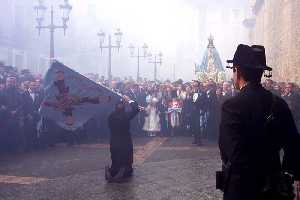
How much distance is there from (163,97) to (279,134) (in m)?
14.0

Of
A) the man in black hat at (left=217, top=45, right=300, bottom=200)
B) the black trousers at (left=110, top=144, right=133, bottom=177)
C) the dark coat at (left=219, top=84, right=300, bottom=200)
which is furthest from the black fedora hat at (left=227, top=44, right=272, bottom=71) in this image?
the black trousers at (left=110, top=144, right=133, bottom=177)

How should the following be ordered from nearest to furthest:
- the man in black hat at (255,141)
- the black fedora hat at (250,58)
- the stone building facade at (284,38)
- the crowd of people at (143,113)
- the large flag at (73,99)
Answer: the man in black hat at (255,141) < the black fedora hat at (250,58) < the large flag at (73,99) < the crowd of people at (143,113) < the stone building facade at (284,38)

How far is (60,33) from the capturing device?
190 feet

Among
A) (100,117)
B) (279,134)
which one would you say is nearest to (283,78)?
(100,117)

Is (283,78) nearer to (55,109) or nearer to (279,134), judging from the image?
(55,109)

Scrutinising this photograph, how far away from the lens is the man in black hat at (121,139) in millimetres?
9156

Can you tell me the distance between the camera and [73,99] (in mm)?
9727

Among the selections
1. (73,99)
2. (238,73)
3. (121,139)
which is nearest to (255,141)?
(238,73)

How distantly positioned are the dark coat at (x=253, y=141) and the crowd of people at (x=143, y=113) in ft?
33.9

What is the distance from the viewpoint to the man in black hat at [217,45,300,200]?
131 inches

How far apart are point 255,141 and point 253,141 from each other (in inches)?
0.6

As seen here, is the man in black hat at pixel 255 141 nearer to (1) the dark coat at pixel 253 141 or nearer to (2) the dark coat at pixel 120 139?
(1) the dark coat at pixel 253 141

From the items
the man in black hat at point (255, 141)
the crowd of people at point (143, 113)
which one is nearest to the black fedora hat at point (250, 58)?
the man in black hat at point (255, 141)

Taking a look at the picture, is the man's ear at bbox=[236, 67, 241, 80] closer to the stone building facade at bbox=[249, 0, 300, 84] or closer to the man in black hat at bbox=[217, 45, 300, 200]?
the man in black hat at bbox=[217, 45, 300, 200]
